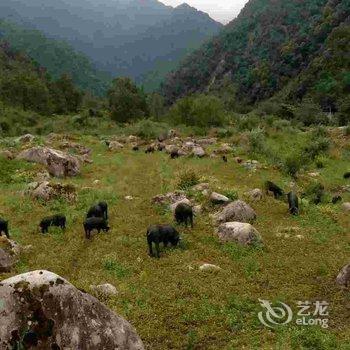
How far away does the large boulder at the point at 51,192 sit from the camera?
29672 mm

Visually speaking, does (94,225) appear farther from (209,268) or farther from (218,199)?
(218,199)

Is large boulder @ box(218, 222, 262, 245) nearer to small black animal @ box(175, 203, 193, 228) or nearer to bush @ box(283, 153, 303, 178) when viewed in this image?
small black animal @ box(175, 203, 193, 228)

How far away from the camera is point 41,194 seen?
2972 cm

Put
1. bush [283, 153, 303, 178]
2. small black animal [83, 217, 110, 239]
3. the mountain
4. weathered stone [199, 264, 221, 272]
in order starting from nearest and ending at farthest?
weathered stone [199, 264, 221, 272]
small black animal [83, 217, 110, 239]
bush [283, 153, 303, 178]
the mountain

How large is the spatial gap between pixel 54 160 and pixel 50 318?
29300 millimetres

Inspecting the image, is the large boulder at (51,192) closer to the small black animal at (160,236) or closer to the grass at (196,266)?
the grass at (196,266)

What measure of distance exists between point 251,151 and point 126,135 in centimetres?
2949

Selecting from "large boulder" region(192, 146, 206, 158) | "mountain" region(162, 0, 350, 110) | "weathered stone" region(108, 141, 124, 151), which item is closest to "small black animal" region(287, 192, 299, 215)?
"large boulder" region(192, 146, 206, 158)

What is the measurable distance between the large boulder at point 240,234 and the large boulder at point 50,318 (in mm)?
11119

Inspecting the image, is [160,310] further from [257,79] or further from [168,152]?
[257,79]

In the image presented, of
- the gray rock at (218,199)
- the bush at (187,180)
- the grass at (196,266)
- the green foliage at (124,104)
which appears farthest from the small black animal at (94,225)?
the green foliage at (124,104)

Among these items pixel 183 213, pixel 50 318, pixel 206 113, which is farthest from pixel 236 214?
pixel 206 113

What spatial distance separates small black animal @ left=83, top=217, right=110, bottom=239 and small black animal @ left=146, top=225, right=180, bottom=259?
3.67m

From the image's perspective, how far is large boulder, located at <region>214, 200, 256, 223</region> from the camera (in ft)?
82.3
